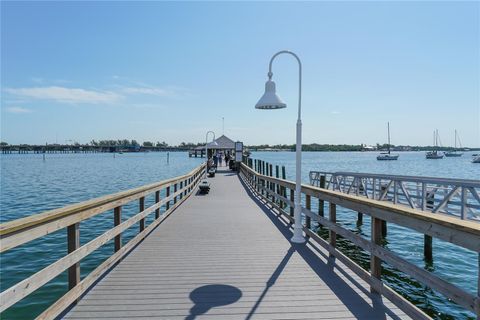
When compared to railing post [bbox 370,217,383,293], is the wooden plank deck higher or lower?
lower

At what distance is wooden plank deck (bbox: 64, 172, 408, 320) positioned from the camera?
3.15 meters

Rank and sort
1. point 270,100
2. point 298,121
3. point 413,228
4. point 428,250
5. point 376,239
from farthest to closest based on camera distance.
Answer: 1. point 428,250
2. point 298,121
3. point 270,100
4. point 376,239
5. point 413,228

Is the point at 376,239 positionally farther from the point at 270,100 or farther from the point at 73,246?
the point at 270,100

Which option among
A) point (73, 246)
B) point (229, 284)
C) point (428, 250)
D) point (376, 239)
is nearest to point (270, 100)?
point (376, 239)

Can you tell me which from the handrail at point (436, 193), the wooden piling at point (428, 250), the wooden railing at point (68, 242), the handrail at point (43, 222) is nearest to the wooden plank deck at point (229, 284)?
the wooden railing at point (68, 242)

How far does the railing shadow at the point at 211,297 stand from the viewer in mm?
3187

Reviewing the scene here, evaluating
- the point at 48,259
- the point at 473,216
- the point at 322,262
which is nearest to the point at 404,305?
the point at 322,262

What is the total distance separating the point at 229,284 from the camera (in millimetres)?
3848

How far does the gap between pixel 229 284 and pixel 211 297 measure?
0.42 m

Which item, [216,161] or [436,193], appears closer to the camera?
[436,193]

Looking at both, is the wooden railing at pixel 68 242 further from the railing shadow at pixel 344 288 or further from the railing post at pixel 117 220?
the railing shadow at pixel 344 288

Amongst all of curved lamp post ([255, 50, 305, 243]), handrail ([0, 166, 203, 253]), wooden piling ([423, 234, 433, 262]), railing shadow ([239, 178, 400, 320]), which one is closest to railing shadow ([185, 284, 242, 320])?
railing shadow ([239, 178, 400, 320])

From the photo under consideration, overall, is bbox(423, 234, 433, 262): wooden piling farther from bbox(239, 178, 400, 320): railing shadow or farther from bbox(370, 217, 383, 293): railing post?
bbox(370, 217, 383, 293): railing post

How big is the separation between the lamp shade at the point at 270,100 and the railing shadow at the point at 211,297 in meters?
3.44
